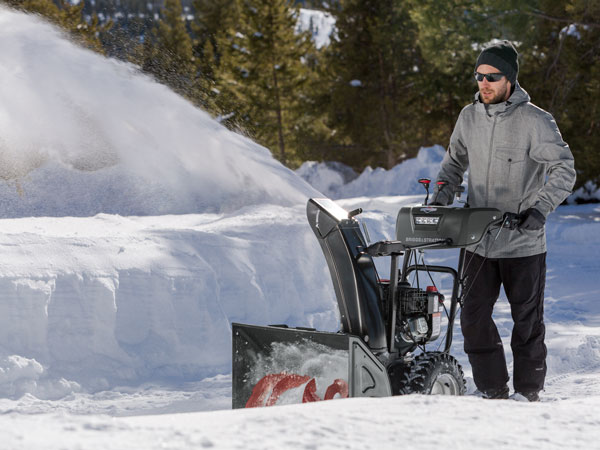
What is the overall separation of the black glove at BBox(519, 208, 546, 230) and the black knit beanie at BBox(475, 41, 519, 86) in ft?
2.01

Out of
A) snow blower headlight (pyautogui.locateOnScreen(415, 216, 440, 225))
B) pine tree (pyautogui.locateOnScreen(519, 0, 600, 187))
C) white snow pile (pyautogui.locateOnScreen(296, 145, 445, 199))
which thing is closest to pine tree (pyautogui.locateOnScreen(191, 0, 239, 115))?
→ white snow pile (pyautogui.locateOnScreen(296, 145, 445, 199))

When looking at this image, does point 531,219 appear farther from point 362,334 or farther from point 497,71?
point 362,334

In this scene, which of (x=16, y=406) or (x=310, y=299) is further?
(x=310, y=299)

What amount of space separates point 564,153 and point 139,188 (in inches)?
537

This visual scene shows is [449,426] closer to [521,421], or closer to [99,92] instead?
[521,421]

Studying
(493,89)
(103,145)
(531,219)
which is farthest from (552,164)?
(103,145)

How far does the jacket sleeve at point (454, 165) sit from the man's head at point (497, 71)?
10.5 inches

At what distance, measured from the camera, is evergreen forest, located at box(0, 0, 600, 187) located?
48.0 feet

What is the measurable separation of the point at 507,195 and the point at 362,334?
3.20 ft

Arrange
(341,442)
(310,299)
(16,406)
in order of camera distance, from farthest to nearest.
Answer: (310,299) → (16,406) → (341,442)

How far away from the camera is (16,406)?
3.78 m

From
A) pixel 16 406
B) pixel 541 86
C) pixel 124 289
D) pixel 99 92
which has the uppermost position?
pixel 541 86

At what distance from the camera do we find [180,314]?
5.07 meters

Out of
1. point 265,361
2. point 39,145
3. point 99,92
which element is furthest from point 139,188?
point 265,361
